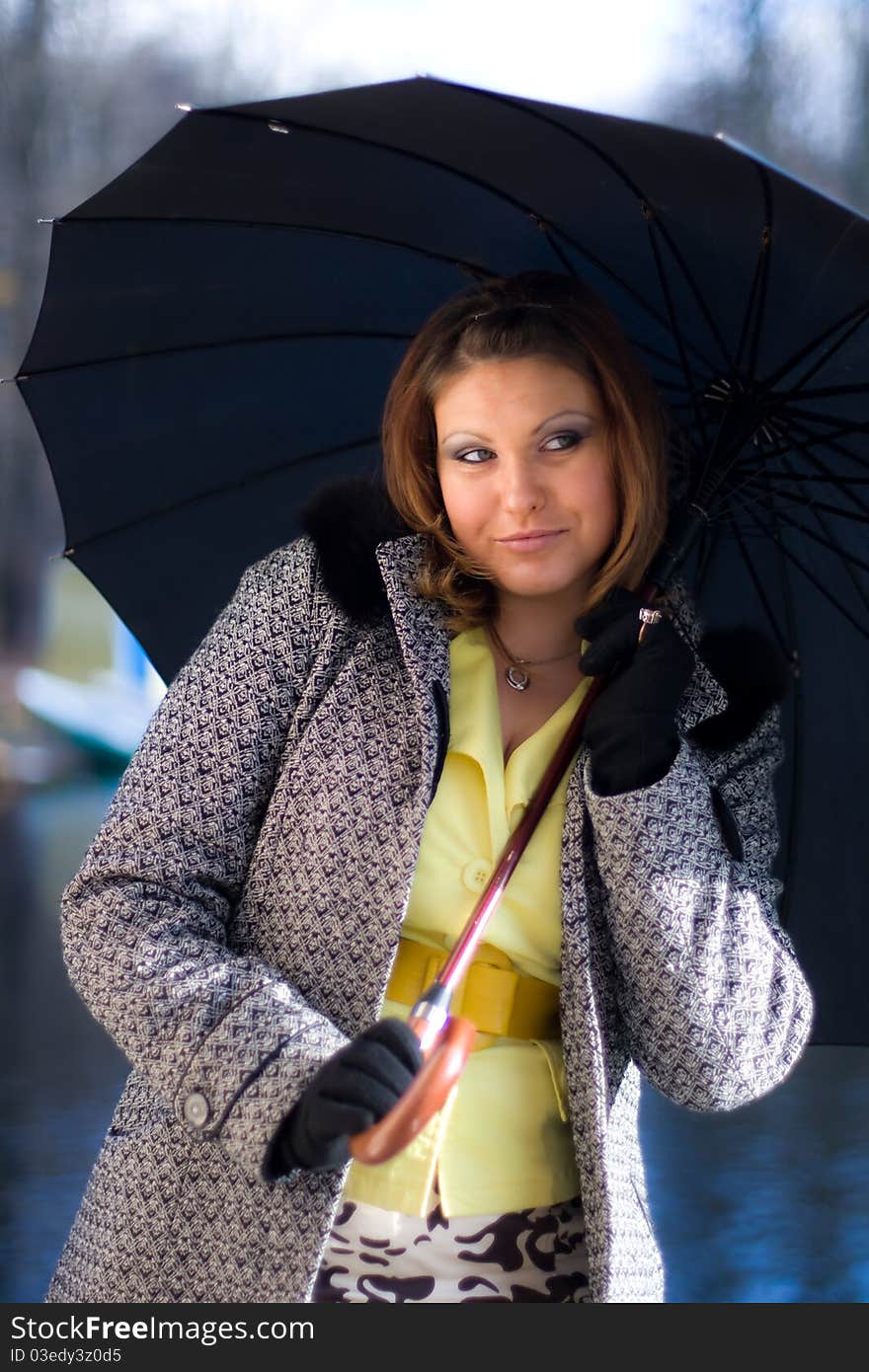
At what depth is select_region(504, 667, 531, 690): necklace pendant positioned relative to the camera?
1540 mm

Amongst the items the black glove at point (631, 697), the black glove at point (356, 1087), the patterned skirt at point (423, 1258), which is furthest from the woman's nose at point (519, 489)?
the patterned skirt at point (423, 1258)

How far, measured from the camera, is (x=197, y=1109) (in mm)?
1271

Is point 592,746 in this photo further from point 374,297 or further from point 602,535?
point 374,297

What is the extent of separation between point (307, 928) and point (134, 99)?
537 centimetres

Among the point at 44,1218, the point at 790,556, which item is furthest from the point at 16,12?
the point at 790,556

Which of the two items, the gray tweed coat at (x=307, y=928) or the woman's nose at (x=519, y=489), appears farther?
the woman's nose at (x=519, y=489)

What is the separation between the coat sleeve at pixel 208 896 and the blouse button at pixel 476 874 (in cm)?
17

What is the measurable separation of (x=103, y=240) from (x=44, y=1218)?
1.95m

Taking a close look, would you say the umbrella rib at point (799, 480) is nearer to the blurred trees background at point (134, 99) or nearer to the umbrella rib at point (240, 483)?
the umbrella rib at point (240, 483)

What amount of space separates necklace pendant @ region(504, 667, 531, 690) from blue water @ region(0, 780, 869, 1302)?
1608mm

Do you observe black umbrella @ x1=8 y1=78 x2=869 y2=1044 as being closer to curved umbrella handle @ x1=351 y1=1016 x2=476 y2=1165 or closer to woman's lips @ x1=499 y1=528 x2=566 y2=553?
woman's lips @ x1=499 y1=528 x2=566 y2=553

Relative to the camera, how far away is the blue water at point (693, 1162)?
2.82 metres

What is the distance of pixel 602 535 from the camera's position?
149cm

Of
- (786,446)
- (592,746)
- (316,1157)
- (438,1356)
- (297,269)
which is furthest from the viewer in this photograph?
(297,269)
